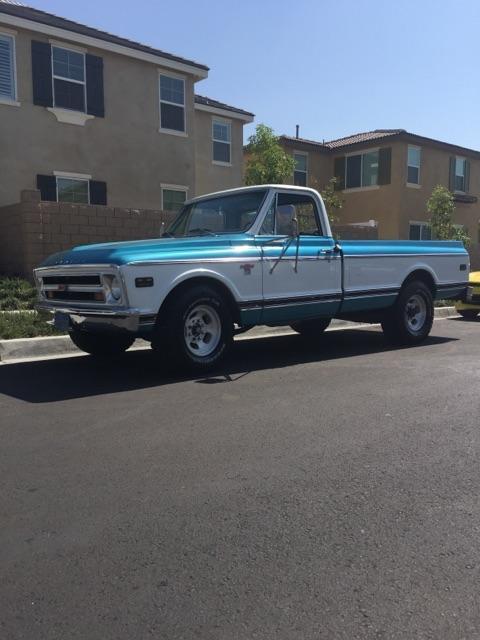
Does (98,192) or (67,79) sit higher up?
(67,79)

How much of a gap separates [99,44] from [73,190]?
12.4 ft

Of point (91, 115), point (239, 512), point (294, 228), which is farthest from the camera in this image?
point (91, 115)

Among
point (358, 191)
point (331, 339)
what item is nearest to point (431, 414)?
point (331, 339)

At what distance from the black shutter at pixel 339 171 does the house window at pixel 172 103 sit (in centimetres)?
966

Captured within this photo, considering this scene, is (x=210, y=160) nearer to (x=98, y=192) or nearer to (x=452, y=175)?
(x=98, y=192)

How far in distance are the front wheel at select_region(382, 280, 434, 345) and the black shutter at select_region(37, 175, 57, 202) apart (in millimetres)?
9510

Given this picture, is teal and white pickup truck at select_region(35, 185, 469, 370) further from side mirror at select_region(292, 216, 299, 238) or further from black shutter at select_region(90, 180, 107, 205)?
black shutter at select_region(90, 180, 107, 205)

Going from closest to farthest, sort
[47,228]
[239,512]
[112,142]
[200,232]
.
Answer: [239,512] < [200,232] < [47,228] < [112,142]

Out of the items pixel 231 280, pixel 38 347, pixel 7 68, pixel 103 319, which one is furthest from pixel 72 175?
pixel 103 319

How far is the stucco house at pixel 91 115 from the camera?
1413 cm

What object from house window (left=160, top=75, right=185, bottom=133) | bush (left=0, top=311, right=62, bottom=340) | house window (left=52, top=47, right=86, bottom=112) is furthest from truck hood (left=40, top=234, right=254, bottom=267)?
house window (left=160, top=75, right=185, bottom=133)

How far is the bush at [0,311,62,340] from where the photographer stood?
7902 mm

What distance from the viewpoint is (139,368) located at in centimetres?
711

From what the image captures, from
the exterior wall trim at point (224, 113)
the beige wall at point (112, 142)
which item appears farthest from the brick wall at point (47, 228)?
the exterior wall trim at point (224, 113)
